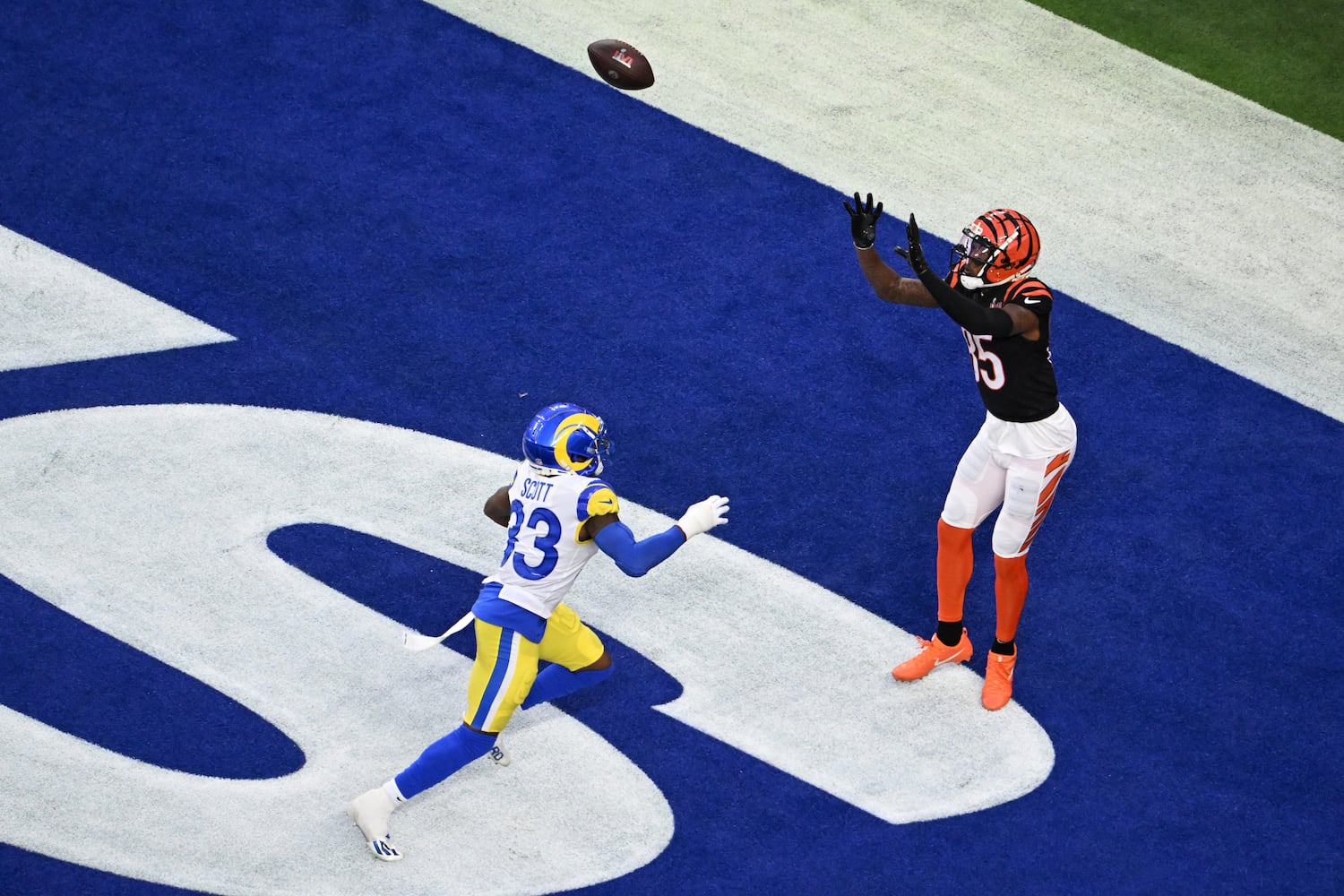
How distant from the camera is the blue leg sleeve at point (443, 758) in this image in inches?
239

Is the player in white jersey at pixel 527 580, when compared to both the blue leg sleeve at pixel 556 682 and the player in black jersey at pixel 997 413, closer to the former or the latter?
the blue leg sleeve at pixel 556 682

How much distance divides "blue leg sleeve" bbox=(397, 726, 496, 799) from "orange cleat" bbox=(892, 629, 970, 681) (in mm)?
→ 1912

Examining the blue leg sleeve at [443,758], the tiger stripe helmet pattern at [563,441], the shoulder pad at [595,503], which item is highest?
the tiger stripe helmet pattern at [563,441]

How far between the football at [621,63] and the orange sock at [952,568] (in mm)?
3006

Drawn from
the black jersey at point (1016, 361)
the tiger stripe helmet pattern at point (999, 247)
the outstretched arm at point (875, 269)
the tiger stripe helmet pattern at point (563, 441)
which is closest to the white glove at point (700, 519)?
the tiger stripe helmet pattern at point (563, 441)

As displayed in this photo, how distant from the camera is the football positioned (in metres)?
8.15

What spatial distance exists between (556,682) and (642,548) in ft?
3.13

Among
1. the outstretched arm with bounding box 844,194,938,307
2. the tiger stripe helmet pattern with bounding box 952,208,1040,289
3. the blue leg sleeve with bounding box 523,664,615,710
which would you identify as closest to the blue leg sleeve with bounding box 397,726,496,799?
the blue leg sleeve with bounding box 523,664,615,710

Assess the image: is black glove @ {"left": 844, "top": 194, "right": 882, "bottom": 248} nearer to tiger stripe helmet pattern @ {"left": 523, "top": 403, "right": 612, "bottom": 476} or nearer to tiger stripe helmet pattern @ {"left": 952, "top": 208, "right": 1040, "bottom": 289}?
tiger stripe helmet pattern @ {"left": 952, "top": 208, "right": 1040, "bottom": 289}

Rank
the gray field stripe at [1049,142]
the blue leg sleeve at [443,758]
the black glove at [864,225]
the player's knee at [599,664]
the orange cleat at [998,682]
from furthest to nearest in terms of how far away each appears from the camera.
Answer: the gray field stripe at [1049,142] → the orange cleat at [998,682] → the player's knee at [599,664] → the black glove at [864,225] → the blue leg sleeve at [443,758]

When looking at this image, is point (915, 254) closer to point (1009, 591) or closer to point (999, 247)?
point (999, 247)

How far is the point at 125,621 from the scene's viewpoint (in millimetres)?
6895

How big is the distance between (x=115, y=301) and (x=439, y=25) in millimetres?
2935

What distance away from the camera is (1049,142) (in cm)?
933
